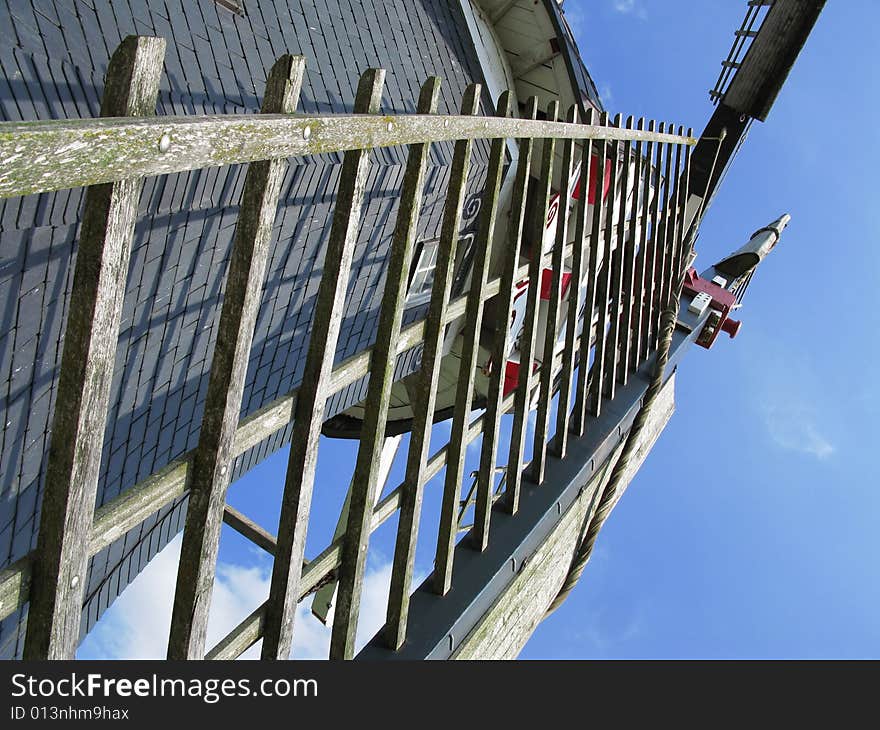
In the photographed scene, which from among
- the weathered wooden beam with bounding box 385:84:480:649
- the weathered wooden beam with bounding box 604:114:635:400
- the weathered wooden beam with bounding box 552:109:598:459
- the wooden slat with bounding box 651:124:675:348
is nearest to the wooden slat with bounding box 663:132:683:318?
the wooden slat with bounding box 651:124:675:348

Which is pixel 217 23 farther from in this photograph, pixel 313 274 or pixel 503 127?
pixel 503 127

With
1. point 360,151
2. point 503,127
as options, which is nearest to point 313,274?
point 503,127

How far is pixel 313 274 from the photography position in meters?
7.64

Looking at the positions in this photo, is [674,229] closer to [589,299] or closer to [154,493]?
[589,299]

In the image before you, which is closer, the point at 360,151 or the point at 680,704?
the point at 360,151

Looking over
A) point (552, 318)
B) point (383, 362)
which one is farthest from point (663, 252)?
point (383, 362)

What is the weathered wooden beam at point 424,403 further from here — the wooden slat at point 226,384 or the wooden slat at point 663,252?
the wooden slat at point 663,252

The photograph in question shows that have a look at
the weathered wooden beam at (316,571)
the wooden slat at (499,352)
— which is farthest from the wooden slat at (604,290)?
the weathered wooden beam at (316,571)

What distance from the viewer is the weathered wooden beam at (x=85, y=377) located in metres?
1.59

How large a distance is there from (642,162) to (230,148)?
5.47 metres

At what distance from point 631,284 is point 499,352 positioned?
271 cm

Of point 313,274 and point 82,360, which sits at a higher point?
point 313,274

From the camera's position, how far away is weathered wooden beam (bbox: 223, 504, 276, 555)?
1022 centimetres

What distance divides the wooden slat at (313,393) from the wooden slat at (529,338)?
5.62 feet
